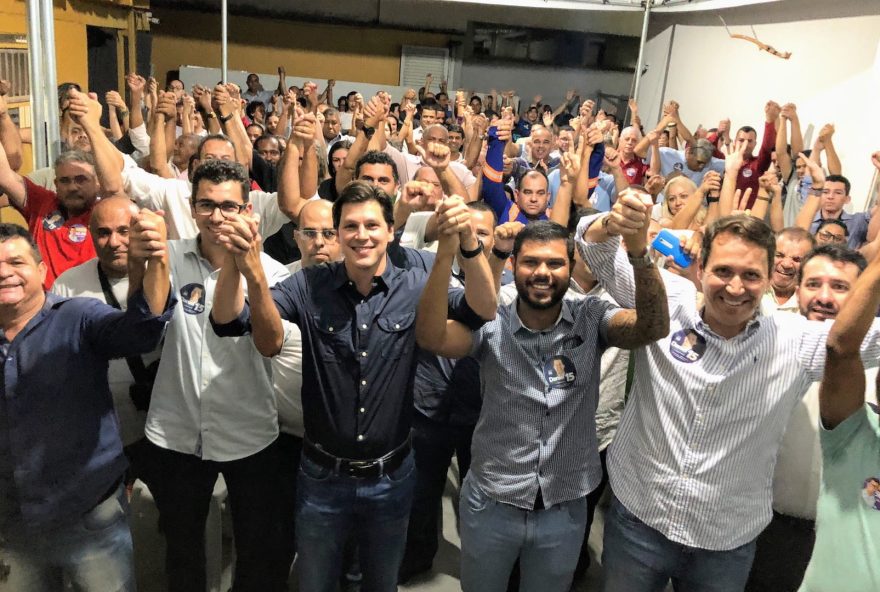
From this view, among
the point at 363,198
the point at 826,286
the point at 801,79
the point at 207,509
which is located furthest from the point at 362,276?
the point at 801,79

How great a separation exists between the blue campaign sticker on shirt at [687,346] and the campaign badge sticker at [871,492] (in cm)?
48

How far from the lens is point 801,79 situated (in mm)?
7070

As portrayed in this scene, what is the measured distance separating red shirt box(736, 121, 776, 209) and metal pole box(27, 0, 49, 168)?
5344 mm

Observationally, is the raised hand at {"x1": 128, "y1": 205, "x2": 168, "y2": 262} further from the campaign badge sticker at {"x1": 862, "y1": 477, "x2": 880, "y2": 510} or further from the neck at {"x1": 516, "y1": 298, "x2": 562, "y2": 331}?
the campaign badge sticker at {"x1": 862, "y1": 477, "x2": 880, "y2": 510}

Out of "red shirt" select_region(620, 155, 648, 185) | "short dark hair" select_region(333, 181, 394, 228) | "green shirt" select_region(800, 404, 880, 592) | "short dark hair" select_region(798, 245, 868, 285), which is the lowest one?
"green shirt" select_region(800, 404, 880, 592)

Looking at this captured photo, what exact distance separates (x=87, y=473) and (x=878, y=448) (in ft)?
6.85

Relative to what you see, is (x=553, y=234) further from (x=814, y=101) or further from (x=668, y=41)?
(x=668, y=41)

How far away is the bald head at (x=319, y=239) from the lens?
2549mm

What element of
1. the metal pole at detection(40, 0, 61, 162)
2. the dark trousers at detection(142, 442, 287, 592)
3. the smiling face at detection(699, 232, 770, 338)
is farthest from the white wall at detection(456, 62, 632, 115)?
the dark trousers at detection(142, 442, 287, 592)

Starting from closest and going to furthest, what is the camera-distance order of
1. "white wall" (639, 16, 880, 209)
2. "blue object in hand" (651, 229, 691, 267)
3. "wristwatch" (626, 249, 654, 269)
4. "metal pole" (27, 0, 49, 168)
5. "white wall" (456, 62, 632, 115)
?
"wristwatch" (626, 249, 654, 269), "blue object in hand" (651, 229, 691, 267), "metal pole" (27, 0, 49, 168), "white wall" (639, 16, 880, 209), "white wall" (456, 62, 632, 115)

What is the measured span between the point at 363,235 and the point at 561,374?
71cm

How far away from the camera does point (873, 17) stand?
6.00 metres

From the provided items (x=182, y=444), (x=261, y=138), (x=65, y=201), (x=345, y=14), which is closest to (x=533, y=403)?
(x=182, y=444)

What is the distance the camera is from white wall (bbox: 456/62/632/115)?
44.1ft
